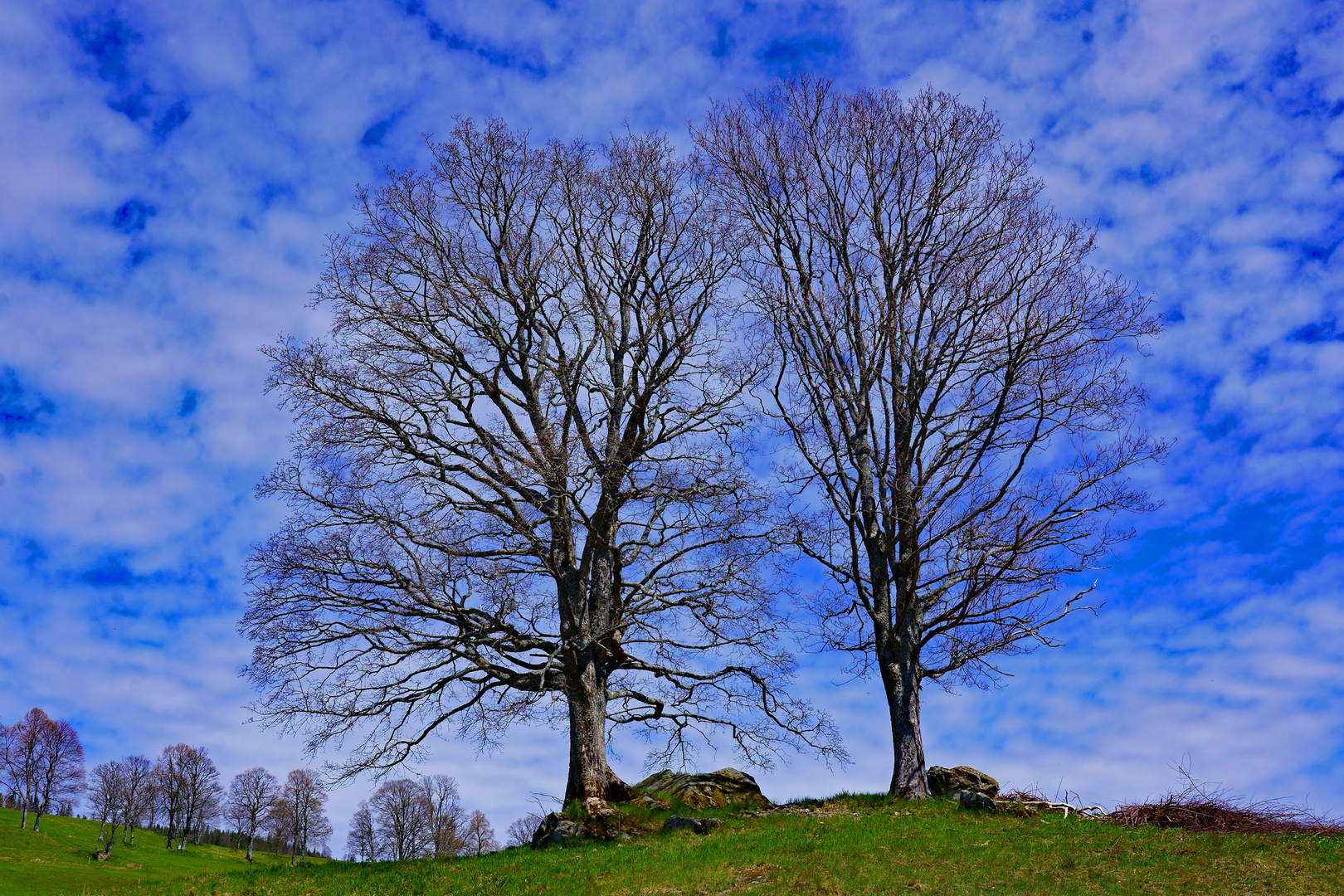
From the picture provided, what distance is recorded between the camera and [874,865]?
1186cm

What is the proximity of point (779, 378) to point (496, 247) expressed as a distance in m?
7.38

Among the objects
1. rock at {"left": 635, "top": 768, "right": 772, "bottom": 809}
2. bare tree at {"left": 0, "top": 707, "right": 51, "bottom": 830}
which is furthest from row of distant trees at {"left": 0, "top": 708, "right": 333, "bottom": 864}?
rock at {"left": 635, "top": 768, "right": 772, "bottom": 809}

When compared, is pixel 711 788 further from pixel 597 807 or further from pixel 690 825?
pixel 597 807

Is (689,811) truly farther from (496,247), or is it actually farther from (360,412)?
(496,247)

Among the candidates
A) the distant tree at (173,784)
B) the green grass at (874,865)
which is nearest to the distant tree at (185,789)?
the distant tree at (173,784)

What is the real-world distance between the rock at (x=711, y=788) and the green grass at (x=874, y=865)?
2.06m

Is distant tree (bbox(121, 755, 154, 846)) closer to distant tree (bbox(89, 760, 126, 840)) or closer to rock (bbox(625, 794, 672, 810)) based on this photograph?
distant tree (bbox(89, 760, 126, 840))

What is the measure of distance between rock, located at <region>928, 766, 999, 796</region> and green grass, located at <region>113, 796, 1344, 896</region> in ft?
5.09

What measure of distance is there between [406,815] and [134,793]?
2943 cm

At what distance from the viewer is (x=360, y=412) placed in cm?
1761

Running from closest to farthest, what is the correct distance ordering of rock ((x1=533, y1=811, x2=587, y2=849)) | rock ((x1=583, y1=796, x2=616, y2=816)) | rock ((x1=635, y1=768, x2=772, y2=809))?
1. rock ((x1=533, y1=811, x2=587, y2=849))
2. rock ((x1=583, y1=796, x2=616, y2=816))
3. rock ((x1=635, y1=768, x2=772, y2=809))

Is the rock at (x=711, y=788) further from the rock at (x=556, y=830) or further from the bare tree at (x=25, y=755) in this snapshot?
the bare tree at (x=25, y=755)

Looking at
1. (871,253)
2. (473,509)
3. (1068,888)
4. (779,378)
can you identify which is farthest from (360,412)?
(1068,888)

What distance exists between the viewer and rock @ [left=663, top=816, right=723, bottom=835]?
1528 centimetres
